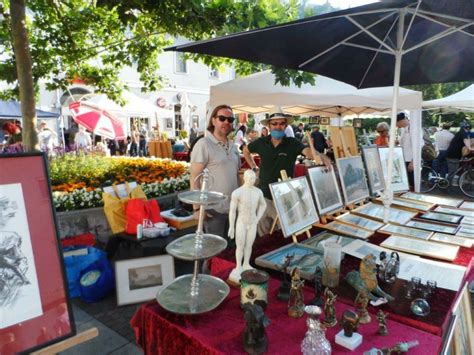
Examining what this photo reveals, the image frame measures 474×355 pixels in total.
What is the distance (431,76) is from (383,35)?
1.26 m

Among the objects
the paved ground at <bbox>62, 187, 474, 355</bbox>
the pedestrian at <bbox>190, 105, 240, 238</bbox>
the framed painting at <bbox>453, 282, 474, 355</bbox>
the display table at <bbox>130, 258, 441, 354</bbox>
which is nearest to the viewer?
the display table at <bbox>130, 258, 441, 354</bbox>

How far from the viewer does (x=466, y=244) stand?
227cm

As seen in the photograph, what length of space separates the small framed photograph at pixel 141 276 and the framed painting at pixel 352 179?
6.02 feet

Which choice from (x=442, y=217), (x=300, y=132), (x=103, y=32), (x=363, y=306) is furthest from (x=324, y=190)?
(x=300, y=132)

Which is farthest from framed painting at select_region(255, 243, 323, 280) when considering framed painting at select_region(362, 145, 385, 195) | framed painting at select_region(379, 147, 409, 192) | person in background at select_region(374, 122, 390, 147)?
person in background at select_region(374, 122, 390, 147)

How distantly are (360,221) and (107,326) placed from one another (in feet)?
7.70

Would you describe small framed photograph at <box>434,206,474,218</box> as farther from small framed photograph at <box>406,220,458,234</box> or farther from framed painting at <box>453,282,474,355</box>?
framed painting at <box>453,282,474,355</box>

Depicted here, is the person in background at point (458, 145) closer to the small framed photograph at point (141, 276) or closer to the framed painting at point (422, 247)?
the framed painting at point (422, 247)

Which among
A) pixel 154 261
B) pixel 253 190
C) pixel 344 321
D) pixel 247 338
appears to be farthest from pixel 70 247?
pixel 344 321

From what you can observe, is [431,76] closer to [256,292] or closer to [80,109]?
[256,292]

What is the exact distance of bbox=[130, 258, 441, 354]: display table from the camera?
1269mm

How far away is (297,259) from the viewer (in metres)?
1.96

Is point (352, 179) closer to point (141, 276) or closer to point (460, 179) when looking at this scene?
point (141, 276)

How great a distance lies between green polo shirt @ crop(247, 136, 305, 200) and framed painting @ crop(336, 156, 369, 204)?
465 mm
